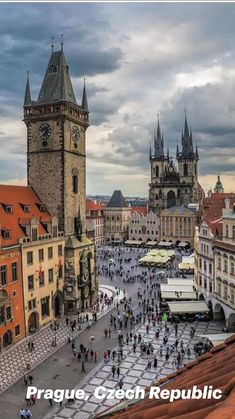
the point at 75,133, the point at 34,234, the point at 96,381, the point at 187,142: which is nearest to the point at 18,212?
the point at 34,234

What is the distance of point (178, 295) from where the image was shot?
52062mm

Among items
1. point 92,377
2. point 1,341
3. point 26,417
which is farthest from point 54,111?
point 26,417

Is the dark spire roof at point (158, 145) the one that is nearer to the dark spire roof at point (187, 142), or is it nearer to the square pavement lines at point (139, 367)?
the dark spire roof at point (187, 142)

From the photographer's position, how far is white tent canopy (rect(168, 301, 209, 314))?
46.0m

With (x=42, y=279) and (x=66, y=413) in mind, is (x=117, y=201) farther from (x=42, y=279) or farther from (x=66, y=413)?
A: (x=66, y=413)

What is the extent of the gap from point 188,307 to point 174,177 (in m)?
108

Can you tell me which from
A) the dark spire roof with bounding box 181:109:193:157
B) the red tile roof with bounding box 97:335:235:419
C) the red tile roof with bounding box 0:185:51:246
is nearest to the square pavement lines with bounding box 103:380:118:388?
the red tile roof with bounding box 0:185:51:246

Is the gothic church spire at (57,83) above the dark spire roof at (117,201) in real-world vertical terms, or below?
above

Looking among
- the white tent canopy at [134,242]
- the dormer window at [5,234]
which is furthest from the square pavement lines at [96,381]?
the white tent canopy at [134,242]

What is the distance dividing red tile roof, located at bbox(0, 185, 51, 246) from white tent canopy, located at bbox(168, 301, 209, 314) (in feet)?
61.0

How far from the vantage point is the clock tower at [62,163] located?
49656mm

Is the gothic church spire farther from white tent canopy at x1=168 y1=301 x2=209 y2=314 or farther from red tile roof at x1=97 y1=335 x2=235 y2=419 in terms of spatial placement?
red tile roof at x1=97 y1=335 x2=235 y2=419

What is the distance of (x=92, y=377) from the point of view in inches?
1257

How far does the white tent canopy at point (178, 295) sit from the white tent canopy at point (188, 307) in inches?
142
